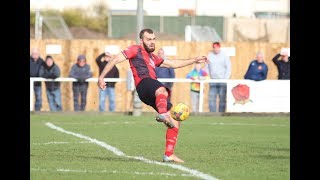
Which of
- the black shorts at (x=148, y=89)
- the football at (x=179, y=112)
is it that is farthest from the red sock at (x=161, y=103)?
the football at (x=179, y=112)

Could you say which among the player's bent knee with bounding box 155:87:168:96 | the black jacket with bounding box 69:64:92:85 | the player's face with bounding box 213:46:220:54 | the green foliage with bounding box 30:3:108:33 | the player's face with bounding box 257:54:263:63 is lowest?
the player's bent knee with bounding box 155:87:168:96

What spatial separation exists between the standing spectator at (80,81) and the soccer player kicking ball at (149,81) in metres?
14.4

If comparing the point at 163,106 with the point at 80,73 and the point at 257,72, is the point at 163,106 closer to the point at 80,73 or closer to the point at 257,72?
the point at 257,72

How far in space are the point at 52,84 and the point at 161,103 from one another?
15.6m

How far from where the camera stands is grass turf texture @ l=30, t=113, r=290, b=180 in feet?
45.4

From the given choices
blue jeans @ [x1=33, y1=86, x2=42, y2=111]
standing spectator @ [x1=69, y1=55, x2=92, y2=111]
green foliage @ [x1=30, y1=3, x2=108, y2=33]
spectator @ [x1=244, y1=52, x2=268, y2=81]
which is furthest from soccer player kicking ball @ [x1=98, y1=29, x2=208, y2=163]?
green foliage @ [x1=30, y1=3, x2=108, y2=33]

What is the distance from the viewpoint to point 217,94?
3042 centimetres

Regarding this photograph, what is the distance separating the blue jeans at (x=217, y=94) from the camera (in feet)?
99.5

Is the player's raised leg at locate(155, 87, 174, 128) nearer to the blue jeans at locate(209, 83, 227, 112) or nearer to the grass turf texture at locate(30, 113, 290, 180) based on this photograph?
the grass turf texture at locate(30, 113, 290, 180)

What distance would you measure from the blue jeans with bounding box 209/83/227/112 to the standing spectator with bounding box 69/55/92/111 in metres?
3.50

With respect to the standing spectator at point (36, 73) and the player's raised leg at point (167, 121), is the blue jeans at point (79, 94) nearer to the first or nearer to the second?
the standing spectator at point (36, 73)

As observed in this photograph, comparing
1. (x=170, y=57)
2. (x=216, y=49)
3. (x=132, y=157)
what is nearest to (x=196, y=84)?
(x=216, y=49)
